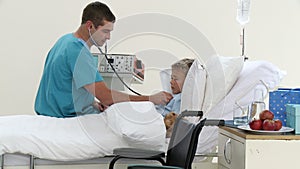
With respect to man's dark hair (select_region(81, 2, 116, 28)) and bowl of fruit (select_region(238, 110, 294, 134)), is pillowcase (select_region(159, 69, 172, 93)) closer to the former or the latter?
man's dark hair (select_region(81, 2, 116, 28))

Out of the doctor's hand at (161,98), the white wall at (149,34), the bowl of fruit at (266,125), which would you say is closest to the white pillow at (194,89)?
the doctor's hand at (161,98)

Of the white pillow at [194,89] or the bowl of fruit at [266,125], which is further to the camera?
the white pillow at [194,89]

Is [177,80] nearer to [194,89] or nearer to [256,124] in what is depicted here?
[194,89]

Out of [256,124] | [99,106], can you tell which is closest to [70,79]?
[99,106]

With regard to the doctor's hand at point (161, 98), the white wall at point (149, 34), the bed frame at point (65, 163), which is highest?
the white wall at point (149, 34)

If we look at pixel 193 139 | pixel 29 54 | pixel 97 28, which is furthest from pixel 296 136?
pixel 29 54

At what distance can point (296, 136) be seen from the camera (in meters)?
1.72

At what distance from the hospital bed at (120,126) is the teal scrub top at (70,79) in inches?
8.5

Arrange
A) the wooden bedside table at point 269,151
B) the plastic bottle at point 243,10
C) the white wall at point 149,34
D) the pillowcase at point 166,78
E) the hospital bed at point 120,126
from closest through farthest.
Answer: the wooden bedside table at point 269,151 < the hospital bed at point 120,126 < the pillowcase at point 166,78 < the plastic bottle at point 243,10 < the white wall at point 149,34

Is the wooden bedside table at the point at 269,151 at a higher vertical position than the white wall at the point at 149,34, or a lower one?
lower

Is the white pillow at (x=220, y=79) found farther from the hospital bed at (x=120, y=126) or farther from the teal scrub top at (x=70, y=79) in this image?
the teal scrub top at (x=70, y=79)

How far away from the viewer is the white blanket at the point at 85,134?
1.90 m

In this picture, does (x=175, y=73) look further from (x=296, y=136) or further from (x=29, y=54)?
(x=29, y=54)

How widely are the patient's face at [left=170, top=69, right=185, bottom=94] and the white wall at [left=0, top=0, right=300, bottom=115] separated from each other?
2.26 feet
